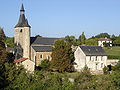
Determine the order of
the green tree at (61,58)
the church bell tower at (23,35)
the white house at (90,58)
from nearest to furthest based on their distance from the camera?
the green tree at (61,58) → the white house at (90,58) → the church bell tower at (23,35)

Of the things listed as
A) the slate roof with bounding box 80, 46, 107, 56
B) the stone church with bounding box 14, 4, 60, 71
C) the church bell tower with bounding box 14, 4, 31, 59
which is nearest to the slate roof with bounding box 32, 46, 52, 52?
the stone church with bounding box 14, 4, 60, 71

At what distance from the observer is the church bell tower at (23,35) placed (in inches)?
1925

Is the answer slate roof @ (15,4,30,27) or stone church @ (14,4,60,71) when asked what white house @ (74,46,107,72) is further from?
slate roof @ (15,4,30,27)

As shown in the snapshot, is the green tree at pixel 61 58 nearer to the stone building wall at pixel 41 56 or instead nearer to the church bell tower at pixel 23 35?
the stone building wall at pixel 41 56

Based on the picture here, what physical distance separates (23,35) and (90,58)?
1401 cm

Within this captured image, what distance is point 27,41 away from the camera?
49.2 meters

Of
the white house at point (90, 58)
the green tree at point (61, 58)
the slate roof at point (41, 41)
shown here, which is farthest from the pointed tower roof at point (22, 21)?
the white house at point (90, 58)

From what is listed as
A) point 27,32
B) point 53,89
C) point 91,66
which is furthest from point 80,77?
point 27,32

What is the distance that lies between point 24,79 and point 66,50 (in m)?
21.9

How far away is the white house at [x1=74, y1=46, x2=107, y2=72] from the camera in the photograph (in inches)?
1844

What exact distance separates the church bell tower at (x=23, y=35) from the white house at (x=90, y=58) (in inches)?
388

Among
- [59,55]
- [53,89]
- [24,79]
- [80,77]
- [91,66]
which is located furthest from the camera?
[91,66]

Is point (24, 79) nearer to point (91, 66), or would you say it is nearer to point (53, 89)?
point (53, 89)

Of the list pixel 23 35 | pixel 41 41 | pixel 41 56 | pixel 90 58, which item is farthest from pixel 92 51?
pixel 23 35
